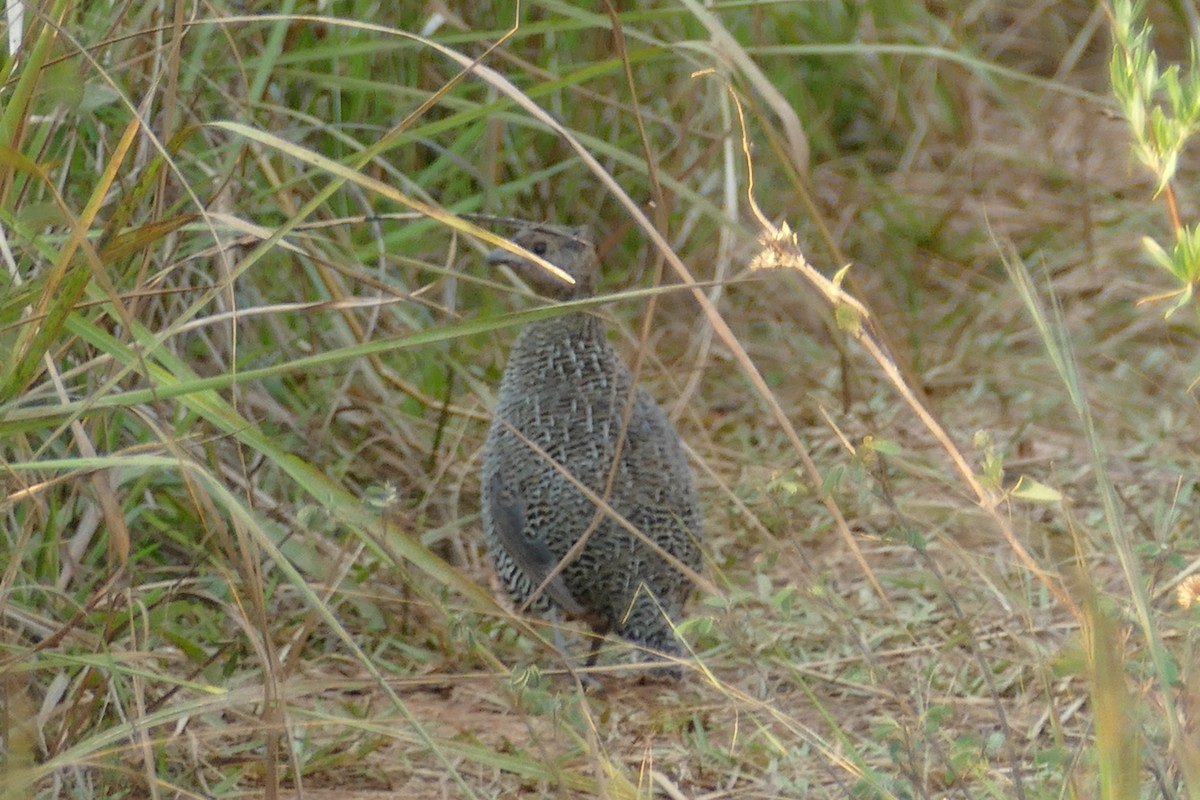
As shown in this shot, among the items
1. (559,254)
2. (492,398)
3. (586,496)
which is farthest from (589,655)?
(559,254)

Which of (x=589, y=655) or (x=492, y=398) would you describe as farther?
(x=492, y=398)

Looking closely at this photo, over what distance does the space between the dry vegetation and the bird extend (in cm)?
17

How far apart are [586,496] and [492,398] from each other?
722 millimetres

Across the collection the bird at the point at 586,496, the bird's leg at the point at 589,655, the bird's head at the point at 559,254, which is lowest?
the bird's leg at the point at 589,655

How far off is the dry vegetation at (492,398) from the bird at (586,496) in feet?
0.55

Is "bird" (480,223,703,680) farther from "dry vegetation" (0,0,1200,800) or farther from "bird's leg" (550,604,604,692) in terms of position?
"dry vegetation" (0,0,1200,800)

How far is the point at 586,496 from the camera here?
11.8 feet

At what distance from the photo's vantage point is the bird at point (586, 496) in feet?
11.8

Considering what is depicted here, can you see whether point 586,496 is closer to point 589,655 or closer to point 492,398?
point 589,655

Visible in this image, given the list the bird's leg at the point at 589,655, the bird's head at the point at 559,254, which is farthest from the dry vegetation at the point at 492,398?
the bird's head at the point at 559,254

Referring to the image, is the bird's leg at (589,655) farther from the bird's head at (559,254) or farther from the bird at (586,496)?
the bird's head at (559,254)

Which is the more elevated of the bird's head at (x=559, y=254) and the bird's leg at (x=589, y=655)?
the bird's head at (x=559, y=254)

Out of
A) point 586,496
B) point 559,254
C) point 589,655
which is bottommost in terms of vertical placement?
point 589,655

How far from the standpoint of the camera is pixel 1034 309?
197 centimetres
